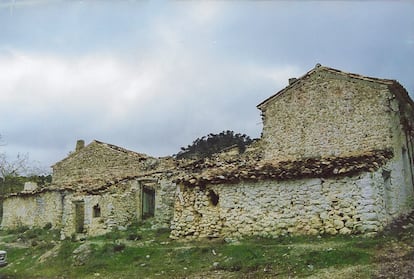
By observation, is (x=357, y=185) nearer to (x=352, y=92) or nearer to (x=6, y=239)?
(x=352, y=92)

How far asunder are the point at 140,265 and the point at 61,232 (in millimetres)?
9146

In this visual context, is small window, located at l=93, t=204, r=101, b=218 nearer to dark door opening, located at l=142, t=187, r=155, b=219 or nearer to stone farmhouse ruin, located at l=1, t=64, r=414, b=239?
stone farmhouse ruin, located at l=1, t=64, r=414, b=239

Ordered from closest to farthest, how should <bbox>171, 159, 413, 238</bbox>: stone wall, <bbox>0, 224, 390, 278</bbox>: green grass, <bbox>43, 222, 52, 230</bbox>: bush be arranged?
<bbox>0, 224, 390, 278</bbox>: green grass
<bbox>171, 159, 413, 238</bbox>: stone wall
<bbox>43, 222, 52, 230</bbox>: bush

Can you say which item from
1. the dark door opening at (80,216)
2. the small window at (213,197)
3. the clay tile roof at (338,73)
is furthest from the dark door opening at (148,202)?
the clay tile roof at (338,73)

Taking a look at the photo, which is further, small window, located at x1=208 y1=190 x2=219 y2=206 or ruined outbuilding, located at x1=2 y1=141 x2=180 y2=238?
ruined outbuilding, located at x1=2 y1=141 x2=180 y2=238

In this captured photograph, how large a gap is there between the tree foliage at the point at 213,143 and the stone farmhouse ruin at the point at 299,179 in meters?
18.5

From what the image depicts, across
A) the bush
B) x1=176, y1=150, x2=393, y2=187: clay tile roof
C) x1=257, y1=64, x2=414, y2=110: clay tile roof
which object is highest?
x1=257, y1=64, x2=414, y2=110: clay tile roof

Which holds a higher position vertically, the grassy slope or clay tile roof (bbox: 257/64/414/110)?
clay tile roof (bbox: 257/64/414/110)

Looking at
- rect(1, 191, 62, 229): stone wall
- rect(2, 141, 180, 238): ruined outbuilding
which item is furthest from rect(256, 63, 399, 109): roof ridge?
rect(1, 191, 62, 229): stone wall

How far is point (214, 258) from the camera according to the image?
1228 cm

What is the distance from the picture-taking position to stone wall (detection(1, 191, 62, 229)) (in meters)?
23.5

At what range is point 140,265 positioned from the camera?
42.3 feet

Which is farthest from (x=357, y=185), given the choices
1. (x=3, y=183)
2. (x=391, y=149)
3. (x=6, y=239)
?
(x=3, y=183)

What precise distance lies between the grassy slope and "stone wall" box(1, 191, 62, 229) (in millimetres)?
6186
